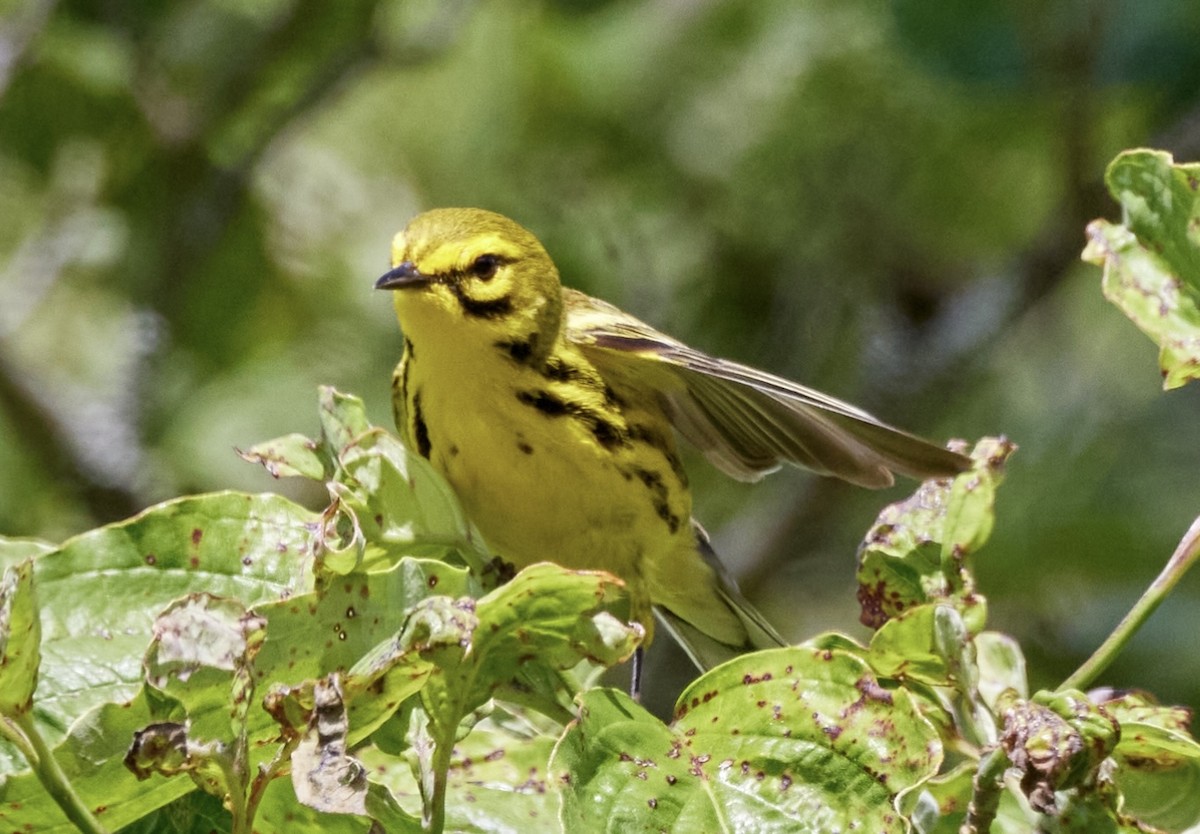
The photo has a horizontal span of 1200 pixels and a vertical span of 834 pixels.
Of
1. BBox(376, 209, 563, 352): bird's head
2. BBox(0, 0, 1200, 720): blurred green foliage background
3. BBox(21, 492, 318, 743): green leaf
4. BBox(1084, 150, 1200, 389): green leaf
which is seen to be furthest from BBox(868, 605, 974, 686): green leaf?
BBox(0, 0, 1200, 720): blurred green foliage background

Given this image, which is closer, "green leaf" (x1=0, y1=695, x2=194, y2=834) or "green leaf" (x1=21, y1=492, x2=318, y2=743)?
"green leaf" (x1=0, y1=695, x2=194, y2=834)

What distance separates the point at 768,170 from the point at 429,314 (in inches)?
97.1

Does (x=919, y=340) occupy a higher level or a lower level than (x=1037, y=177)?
lower

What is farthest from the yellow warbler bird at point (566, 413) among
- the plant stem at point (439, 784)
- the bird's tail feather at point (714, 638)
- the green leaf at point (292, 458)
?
the plant stem at point (439, 784)

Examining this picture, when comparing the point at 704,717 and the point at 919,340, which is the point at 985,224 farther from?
the point at 704,717

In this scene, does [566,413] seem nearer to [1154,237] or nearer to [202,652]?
[1154,237]

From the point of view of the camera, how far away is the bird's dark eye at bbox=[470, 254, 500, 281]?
2.32 m

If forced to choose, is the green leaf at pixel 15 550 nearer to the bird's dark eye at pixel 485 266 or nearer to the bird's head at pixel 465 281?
the bird's head at pixel 465 281

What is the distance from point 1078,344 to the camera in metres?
4.93

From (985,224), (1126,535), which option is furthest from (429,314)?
(985,224)

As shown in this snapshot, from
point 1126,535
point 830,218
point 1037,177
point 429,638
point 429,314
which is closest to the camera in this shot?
point 429,638

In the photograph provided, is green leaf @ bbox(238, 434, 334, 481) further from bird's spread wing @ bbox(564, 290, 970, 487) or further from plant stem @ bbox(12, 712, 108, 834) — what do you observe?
bird's spread wing @ bbox(564, 290, 970, 487)

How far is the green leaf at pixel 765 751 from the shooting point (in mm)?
1338

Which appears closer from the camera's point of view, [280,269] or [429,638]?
[429,638]
